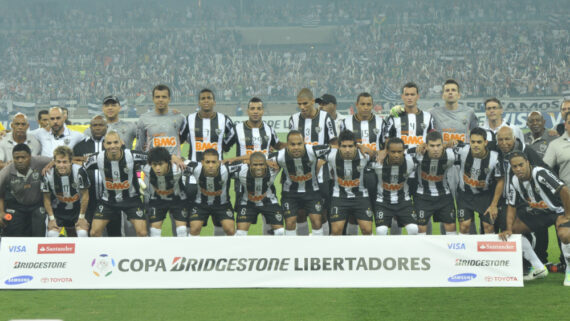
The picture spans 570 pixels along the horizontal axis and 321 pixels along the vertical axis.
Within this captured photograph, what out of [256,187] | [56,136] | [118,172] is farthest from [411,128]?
[56,136]

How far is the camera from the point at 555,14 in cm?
3753

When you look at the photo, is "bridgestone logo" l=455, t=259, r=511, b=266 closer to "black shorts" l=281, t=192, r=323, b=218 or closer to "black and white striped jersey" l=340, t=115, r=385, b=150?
"black shorts" l=281, t=192, r=323, b=218

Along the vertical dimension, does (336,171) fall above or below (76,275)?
above

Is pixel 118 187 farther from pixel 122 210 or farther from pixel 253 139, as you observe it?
pixel 253 139

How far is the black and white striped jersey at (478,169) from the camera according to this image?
764 centimetres

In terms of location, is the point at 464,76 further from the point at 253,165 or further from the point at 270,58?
the point at 253,165

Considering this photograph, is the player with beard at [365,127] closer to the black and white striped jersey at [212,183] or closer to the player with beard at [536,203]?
the black and white striped jersey at [212,183]

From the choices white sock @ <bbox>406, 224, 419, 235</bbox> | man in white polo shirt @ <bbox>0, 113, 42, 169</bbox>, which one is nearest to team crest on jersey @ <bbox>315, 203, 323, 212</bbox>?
white sock @ <bbox>406, 224, 419, 235</bbox>

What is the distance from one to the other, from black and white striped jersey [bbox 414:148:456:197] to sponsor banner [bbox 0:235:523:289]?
1.37m

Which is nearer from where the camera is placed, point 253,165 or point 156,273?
point 156,273

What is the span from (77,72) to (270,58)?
1027 cm

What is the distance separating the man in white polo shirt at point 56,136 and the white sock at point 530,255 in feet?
17.6

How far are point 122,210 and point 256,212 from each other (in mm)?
1518

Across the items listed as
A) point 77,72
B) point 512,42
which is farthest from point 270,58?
point 512,42
